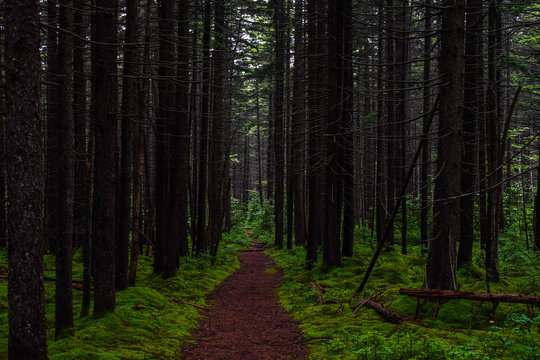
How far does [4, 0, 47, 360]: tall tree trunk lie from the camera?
13.6ft

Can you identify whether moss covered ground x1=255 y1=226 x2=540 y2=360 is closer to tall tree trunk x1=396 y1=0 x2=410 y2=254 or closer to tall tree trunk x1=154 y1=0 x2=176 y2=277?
tall tree trunk x1=154 y1=0 x2=176 y2=277

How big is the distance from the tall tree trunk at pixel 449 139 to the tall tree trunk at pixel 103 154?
274 inches

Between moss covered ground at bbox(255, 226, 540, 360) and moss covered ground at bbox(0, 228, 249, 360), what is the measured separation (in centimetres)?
280

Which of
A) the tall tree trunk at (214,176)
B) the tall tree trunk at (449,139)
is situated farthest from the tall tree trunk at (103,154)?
the tall tree trunk at (214,176)

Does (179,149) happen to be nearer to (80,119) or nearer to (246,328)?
(80,119)

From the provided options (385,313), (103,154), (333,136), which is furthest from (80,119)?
(385,313)

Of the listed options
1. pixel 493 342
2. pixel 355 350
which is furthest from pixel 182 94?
pixel 493 342

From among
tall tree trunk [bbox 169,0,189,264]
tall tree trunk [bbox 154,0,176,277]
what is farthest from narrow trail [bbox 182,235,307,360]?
tall tree trunk [bbox 169,0,189,264]

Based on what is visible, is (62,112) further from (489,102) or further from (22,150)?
(489,102)

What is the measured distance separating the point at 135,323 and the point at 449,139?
7810 mm

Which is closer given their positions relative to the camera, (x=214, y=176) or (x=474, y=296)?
(x=474, y=296)

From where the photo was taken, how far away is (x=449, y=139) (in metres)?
8.05

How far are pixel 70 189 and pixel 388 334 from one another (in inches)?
260

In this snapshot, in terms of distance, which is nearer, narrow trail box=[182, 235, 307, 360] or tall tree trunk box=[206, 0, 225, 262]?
narrow trail box=[182, 235, 307, 360]
